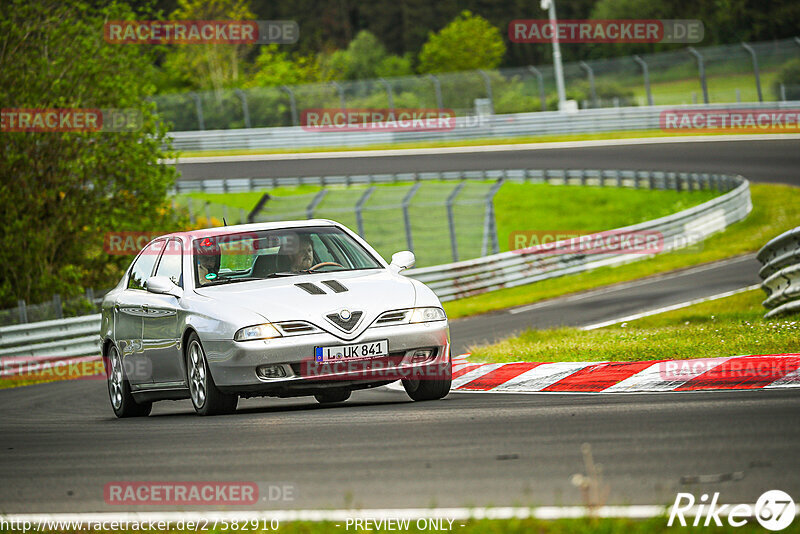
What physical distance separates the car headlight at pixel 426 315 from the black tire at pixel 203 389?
1477mm

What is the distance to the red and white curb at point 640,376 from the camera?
330 inches

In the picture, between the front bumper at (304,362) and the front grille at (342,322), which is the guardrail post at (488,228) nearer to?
the front bumper at (304,362)

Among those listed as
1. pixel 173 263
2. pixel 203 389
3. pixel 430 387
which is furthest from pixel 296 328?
pixel 173 263

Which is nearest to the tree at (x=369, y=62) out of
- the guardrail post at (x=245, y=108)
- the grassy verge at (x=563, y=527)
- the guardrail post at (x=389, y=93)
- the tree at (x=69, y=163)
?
the guardrail post at (x=245, y=108)

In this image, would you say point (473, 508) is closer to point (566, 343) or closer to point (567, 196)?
point (566, 343)

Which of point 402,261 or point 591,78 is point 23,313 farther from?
point 591,78

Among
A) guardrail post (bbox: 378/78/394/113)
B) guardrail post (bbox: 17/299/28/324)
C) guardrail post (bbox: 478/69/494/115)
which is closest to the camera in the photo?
guardrail post (bbox: 17/299/28/324)

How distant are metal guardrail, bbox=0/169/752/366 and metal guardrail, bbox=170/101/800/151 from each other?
42.4 feet

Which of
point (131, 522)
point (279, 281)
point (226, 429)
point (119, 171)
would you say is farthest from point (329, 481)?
point (119, 171)

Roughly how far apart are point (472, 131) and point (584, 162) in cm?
882

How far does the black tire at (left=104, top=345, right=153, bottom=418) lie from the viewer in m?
10.8

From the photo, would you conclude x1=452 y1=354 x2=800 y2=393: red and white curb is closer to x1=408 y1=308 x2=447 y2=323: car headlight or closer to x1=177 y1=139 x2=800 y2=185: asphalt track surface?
x1=408 y1=308 x2=447 y2=323: car headlight

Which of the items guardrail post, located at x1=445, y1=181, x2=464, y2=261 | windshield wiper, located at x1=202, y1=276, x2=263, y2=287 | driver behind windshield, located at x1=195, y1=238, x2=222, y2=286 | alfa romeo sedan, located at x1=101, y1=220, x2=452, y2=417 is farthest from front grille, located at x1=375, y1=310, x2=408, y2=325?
guardrail post, located at x1=445, y1=181, x2=464, y2=261

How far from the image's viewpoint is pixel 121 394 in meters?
10.8
